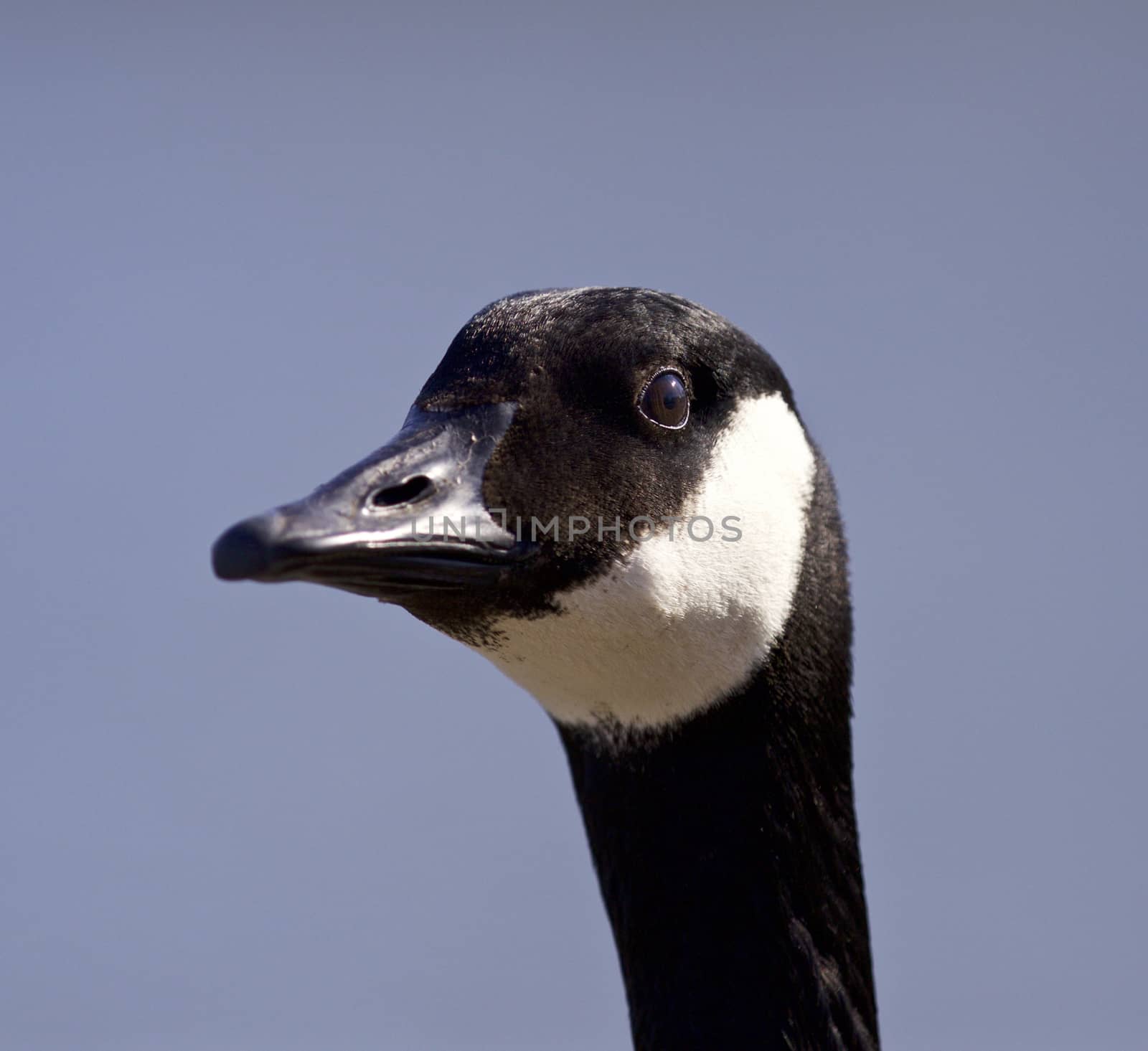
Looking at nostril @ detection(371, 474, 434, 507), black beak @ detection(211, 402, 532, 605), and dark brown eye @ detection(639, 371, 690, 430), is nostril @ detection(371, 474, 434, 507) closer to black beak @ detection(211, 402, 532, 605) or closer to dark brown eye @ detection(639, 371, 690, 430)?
black beak @ detection(211, 402, 532, 605)

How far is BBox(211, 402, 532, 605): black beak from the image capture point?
8.02ft

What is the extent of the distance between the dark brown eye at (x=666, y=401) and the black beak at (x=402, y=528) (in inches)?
15.0

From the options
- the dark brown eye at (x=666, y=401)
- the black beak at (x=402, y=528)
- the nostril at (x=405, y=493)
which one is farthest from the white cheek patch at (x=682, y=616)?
the nostril at (x=405, y=493)

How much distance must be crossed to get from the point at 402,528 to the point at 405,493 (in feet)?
0.42

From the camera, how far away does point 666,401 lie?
3246 mm

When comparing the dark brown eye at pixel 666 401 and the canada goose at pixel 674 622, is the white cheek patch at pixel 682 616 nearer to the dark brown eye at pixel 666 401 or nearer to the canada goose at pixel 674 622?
the canada goose at pixel 674 622

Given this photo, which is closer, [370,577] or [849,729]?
[370,577]

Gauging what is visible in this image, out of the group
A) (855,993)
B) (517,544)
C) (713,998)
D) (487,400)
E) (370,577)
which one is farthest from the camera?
(855,993)

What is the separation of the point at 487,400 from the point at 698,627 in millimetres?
754

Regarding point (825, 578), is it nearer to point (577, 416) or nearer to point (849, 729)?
point (849, 729)

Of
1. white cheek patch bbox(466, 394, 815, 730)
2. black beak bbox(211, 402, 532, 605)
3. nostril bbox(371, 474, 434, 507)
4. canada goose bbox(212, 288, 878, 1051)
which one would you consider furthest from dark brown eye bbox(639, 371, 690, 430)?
nostril bbox(371, 474, 434, 507)

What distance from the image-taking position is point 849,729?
3611 mm

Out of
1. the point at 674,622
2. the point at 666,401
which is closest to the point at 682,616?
the point at 674,622

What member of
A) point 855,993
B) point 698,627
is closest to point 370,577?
point 698,627
